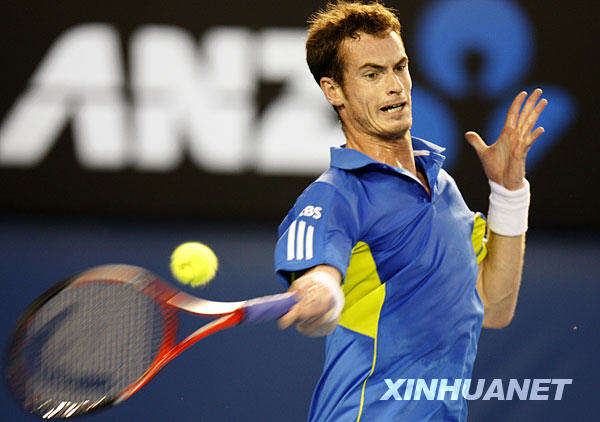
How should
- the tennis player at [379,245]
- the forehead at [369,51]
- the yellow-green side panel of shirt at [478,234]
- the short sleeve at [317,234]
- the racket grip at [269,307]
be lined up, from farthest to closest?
the yellow-green side panel of shirt at [478,234] < the forehead at [369,51] < the tennis player at [379,245] < the short sleeve at [317,234] < the racket grip at [269,307]

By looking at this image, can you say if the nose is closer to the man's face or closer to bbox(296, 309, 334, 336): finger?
the man's face

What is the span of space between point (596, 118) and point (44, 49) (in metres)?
4.15

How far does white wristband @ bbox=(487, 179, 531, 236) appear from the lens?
3039mm

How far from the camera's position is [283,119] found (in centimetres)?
688

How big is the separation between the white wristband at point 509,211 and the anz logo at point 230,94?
3696 millimetres

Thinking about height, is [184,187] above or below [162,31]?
below

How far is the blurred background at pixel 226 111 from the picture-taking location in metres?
6.75

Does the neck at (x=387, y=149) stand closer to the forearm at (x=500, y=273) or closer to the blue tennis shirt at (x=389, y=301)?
the blue tennis shirt at (x=389, y=301)

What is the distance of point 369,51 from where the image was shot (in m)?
2.75

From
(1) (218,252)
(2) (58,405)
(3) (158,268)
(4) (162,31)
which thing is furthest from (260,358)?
(4) (162,31)

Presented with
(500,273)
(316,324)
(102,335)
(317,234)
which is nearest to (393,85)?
(317,234)

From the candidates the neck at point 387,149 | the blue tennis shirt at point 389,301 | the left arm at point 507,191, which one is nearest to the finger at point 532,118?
the left arm at point 507,191

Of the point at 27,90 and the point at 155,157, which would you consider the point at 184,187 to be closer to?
the point at 155,157

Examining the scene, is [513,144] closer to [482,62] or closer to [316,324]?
[316,324]
